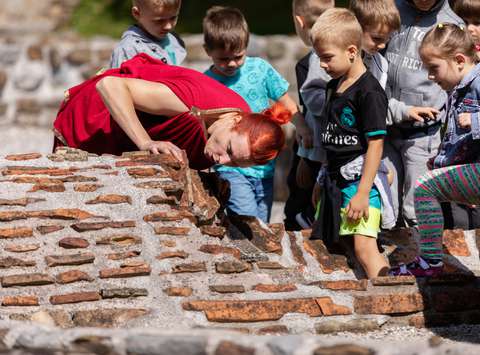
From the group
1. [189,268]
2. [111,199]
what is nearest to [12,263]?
[111,199]

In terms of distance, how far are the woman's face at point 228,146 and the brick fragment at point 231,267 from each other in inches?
20.2

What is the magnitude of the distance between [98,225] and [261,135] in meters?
0.89

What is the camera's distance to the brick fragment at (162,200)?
19.0 feet

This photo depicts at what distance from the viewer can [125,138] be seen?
6.54 meters

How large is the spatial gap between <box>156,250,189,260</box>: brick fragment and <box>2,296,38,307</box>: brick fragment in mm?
633

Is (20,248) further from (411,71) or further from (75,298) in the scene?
(411,71)

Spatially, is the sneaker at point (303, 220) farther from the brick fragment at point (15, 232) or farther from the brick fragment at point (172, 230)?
the brick fragment at point (15, 232)

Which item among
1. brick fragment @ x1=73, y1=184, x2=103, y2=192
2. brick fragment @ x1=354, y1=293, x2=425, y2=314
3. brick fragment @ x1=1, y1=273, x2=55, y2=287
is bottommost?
brick fragment @ x1=354, y1=293, x2=425, y2=314

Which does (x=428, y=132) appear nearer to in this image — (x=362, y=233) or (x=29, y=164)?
(x=362, y=233)

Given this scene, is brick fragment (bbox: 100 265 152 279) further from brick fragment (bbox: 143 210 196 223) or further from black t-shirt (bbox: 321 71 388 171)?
black t-shirt (bbox: 321 71 388 171)

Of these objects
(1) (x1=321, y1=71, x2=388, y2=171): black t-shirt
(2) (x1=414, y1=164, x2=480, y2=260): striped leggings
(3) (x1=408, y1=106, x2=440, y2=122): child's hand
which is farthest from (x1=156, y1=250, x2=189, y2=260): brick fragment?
(3) (x1=408, y1=106, x2=440, y2=122): child's hand

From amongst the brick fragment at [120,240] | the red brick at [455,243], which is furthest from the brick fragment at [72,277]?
the red brick at [455,243]

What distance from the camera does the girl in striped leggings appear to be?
5484mm

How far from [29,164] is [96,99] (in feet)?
2.25
